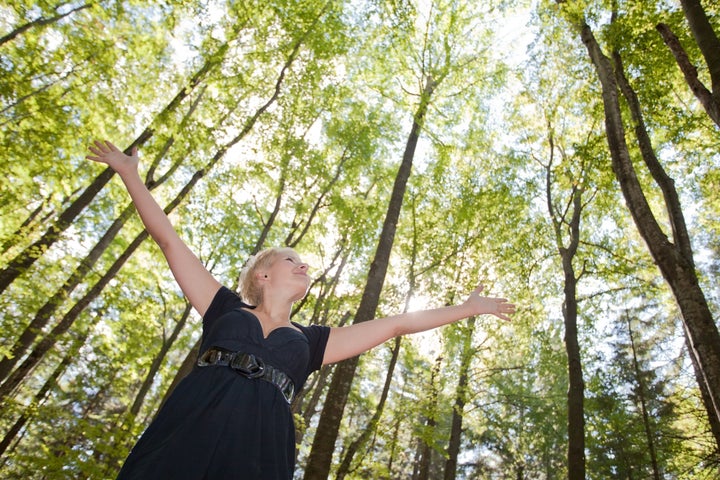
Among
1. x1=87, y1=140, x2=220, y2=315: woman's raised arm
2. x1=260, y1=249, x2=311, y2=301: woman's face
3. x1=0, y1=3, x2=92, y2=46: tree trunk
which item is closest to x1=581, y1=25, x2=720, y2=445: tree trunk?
x1=260, y1=249, x2=311, y2=301: woman's face

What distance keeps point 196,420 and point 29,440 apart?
37411 mm

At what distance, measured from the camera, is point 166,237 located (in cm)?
222

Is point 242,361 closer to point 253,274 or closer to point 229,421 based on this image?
point 229,421

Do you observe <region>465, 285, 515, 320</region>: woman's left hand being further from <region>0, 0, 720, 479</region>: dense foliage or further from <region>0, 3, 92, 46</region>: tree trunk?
<region>0, 3, 92, 46</region>: tree trunk

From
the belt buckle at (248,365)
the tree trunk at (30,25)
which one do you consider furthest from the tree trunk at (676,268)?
the tree trunk at (30,25)

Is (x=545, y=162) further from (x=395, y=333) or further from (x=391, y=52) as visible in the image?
(x=395, y=333)

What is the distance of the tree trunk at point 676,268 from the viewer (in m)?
4.45

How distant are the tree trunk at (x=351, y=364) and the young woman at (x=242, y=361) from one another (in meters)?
4.76

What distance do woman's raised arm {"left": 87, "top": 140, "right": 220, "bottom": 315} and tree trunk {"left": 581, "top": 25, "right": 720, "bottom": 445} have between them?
5227 mm

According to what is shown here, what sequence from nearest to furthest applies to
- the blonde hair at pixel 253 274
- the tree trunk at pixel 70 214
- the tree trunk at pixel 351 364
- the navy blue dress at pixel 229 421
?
the navy blue dress at pixel 229 421 < the blonde hair at pixel 253 274 < the tree trunk at pixel 351 364 < the tree trunk at pixel 70 214

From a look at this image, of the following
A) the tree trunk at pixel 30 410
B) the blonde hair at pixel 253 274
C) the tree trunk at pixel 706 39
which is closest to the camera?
the blonde hair at pixel 253 274

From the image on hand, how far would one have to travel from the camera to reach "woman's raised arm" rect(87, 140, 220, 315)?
2.21 m

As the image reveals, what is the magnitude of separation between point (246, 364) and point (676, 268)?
5.67m

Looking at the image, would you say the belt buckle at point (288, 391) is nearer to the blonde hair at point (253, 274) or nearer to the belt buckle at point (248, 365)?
the belt buckle at point (248, 365)
